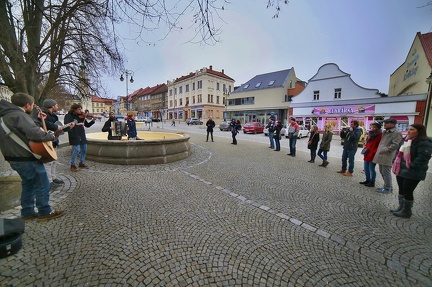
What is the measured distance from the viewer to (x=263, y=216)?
11.2 ft

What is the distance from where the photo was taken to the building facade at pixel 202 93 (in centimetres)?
4675

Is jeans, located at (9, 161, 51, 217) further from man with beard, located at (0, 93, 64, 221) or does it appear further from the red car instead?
the red car

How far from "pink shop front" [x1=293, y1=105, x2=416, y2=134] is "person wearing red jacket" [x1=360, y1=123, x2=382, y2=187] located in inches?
635

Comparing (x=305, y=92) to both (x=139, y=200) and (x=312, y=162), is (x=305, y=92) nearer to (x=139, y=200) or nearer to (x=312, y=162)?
(x=312, y=162)

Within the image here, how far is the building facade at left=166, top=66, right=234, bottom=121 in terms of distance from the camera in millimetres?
46750

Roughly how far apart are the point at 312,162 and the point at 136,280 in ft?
25.4

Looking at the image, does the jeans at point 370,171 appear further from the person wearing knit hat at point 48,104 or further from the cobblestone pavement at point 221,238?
the person wearing knit hat at point 48,104

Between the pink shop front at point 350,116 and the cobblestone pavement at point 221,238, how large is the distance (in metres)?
19.0

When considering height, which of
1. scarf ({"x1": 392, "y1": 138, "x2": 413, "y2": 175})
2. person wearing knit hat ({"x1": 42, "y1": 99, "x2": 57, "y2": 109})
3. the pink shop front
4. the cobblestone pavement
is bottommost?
the cobblestone pavement

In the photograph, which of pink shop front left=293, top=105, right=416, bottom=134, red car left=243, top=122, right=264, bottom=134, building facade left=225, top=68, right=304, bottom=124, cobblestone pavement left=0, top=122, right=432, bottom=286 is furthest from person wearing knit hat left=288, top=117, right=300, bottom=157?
building facade left=225, top=68, right=304, bottom=124

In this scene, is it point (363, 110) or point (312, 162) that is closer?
point (312, 162)

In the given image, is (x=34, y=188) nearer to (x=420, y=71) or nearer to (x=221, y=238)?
(x=221, y=238)

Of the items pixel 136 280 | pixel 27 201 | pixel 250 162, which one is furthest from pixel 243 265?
pixel 250 162

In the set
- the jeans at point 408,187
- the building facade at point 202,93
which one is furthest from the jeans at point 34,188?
the building facade at point 202,93
